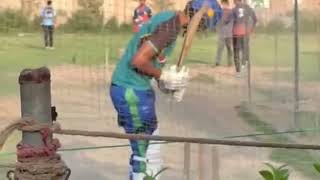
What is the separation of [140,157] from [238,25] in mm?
3215

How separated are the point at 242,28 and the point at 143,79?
3.33 meters

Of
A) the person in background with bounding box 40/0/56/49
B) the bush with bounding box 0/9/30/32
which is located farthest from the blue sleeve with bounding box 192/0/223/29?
the person in background with bounding box 40/0/56/49

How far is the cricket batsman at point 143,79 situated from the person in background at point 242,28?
2.73 m

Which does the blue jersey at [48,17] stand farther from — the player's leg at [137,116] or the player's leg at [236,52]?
the player's leg at [137,116]

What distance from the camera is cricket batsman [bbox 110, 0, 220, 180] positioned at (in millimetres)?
4968

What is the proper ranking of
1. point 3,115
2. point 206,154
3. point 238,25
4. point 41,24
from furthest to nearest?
point 41,24 → point 3,115 → point 238,25 → point 206,154

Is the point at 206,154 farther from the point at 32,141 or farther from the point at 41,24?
the point at 41,24

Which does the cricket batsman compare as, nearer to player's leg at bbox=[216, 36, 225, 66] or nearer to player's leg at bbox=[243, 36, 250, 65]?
player's leg at bbox=[216, 36, 225, 66]

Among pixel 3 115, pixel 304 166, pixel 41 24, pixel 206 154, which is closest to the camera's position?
pixel 206 154

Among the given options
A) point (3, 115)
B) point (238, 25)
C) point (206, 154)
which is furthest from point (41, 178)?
point (3, 115)

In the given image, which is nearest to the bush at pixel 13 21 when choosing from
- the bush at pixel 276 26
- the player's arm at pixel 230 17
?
the player's arm at pixel 230 17

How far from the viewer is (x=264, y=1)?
8.56 m

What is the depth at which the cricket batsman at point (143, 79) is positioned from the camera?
497cm

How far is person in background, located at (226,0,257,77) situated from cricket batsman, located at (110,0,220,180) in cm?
273
